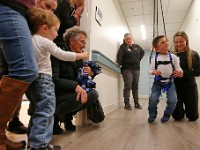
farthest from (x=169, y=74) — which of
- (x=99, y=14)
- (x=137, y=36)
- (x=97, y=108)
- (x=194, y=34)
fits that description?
(x=137, y=36)

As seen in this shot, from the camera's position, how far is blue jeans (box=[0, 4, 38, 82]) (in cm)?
105

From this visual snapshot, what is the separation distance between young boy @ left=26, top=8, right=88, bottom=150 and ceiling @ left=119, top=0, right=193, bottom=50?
3950 millimetres

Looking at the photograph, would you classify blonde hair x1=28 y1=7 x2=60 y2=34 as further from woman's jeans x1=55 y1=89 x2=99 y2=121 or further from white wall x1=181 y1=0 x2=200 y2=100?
white wall x1=181 y1=0 x2=200 y2=100

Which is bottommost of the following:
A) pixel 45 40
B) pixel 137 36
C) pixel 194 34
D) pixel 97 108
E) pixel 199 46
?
pixel 97 108

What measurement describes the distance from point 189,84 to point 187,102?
0.77 ft

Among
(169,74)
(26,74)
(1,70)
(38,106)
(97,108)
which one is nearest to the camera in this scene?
(26,74)

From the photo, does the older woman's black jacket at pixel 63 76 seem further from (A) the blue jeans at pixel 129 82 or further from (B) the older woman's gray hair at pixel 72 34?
(A) the blue jeans at pixel 129 82

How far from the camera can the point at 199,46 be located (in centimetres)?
423

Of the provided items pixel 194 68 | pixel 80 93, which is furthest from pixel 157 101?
pixel 80 93

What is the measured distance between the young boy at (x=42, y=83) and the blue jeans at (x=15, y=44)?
17 cm

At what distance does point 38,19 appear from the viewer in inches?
50.0

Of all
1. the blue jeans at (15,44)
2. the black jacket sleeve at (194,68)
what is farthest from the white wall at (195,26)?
the blue jeans at (15,44)

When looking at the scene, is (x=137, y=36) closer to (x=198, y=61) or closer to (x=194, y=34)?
(x=194, y=34)

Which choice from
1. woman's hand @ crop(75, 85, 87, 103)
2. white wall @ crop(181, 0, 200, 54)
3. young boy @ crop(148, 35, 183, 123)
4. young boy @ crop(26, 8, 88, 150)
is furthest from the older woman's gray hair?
white wall @ crop(181, 0, 200, 54)
